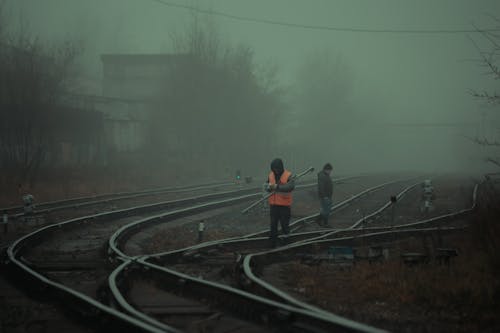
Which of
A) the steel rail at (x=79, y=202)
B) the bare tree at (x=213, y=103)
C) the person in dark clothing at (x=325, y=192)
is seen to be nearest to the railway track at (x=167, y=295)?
the person in dark clothing at (x=325, y=192)

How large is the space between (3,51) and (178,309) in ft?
75.0

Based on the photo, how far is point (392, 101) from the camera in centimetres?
12838

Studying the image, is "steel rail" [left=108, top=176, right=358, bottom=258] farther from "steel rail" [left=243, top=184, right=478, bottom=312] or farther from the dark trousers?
the dark trousers

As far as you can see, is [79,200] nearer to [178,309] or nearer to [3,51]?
[3,51]

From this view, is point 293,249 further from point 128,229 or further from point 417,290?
point 128,229

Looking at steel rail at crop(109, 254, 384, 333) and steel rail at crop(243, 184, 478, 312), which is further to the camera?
steel rail at crop(243, 184, 478, 312)

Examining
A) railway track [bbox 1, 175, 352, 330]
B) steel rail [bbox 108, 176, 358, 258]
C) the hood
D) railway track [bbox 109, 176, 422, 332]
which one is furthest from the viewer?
the hood

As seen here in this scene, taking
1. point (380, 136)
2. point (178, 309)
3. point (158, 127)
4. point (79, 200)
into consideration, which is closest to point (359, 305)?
point (178, 309)

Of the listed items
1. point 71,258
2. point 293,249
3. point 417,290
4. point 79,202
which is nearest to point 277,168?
point 293,249

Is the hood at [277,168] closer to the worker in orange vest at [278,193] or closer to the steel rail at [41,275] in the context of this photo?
the worker in orange vest at [278,193]

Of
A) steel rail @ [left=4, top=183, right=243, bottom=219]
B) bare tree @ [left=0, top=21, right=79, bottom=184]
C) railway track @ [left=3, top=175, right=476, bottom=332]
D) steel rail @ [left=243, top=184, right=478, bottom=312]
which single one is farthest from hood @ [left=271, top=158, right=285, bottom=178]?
bare tree @ [left=0, top=21, right=79, bottom=184]

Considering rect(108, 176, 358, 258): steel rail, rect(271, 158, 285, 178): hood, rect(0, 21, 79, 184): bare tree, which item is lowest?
rect(108, 176, 358, 258): steel rail

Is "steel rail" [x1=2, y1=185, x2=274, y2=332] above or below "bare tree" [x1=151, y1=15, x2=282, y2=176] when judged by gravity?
below

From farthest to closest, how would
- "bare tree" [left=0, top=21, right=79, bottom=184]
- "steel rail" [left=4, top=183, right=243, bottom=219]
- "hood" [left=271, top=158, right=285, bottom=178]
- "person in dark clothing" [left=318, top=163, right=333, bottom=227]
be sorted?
"bare tree" [left=0, top=21, right=79, bottom=184] → "steel rail" [left=4, top=183, right=243, bottom=219] → "person in dark clothing" [left=318, top=163, right=333, bottom=227] → "hood" [left=271, top=158, right=285, bottom=178]
